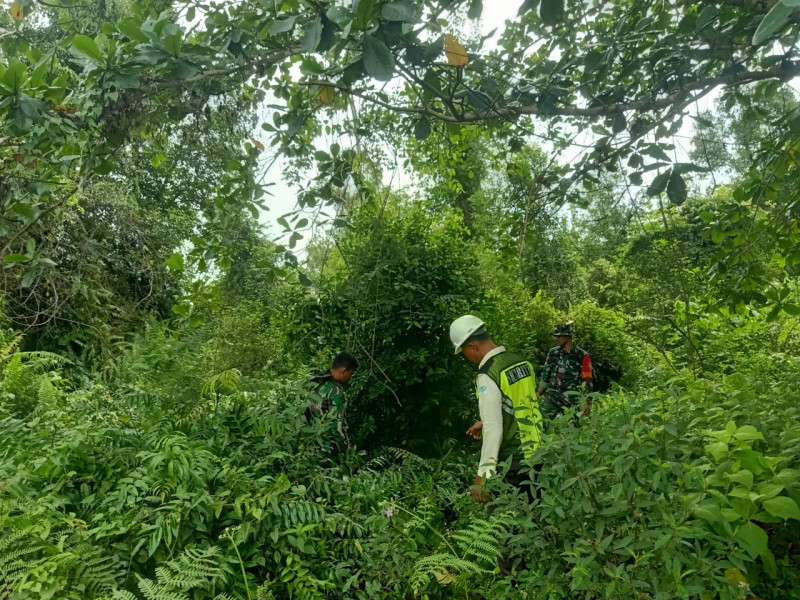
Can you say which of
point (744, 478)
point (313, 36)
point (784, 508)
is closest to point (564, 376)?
point (744, 478)

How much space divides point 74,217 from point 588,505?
308 inches

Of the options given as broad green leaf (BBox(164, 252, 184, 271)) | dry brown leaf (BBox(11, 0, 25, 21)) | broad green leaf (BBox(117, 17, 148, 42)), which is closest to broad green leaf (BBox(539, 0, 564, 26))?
broad green leaf (BBox(117, 17, 148, 42))

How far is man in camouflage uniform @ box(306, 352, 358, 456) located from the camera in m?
3.93

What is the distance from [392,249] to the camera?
460 cm

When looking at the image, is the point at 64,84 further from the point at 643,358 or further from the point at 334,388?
the point at 643,358

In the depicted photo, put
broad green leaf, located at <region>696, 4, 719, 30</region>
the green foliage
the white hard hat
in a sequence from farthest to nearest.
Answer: the green foliage, the white hard hat, broad green leaf, located at <region>696, 4, 719, 30</region>

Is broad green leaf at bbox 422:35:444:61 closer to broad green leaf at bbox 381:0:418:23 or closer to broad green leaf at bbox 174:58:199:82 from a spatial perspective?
broad green leaf at bbox 381:0:418:23

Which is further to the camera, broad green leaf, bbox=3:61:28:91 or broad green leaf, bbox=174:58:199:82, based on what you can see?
broad green leaf, bbox=174:58:199:82

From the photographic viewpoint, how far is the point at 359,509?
10.8 ft

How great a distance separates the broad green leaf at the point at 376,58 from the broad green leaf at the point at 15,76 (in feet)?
4.90

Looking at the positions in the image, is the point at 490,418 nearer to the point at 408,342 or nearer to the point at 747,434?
the point at 747,434

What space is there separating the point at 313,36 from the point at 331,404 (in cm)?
280

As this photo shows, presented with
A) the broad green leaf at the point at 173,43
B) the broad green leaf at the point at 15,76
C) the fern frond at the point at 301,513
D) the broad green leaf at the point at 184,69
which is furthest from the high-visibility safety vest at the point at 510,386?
the broad green leaf at the point at 15,76

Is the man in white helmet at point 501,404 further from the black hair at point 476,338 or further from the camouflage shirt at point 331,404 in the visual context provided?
the camouflage shirt at point 331,404
